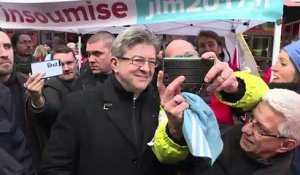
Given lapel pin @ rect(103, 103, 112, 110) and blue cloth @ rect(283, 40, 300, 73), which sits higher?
blue cloth @ rect(283, 40, 300, 73)

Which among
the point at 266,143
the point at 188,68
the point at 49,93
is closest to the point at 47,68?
the point at 49,93

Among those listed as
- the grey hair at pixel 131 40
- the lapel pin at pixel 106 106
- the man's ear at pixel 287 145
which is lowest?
the man's ear at pixel 287 145

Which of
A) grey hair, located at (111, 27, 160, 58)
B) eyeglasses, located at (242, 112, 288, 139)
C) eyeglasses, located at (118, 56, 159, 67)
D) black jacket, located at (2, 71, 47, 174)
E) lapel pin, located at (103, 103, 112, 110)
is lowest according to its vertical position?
black jacket, located at (2, 71, 47, 174)

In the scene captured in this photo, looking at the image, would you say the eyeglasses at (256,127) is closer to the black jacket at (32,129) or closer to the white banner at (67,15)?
the black jacket at (32,129)

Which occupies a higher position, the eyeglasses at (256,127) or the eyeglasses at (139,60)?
the eyeglasses at (139,60)

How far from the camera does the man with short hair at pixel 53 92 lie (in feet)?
8.07

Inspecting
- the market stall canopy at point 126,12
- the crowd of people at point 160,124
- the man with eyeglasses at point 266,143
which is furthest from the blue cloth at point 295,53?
the market stall canopy at point 126,12

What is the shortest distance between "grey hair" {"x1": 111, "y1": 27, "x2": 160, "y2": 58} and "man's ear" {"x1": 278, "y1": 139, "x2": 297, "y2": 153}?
0.65m

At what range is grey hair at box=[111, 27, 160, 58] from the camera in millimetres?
1765

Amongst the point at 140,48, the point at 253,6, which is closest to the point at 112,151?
the point at 140,48

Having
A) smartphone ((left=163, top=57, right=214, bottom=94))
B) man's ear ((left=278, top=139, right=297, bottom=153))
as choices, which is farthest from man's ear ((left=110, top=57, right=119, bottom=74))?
man's ear ((left=278, top=139, right=297, bottom=153))

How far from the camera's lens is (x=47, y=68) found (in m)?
2.41

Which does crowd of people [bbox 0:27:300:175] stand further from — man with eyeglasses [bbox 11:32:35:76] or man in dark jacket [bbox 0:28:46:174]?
man with eyeglasses [bbox 11:32:35:76]

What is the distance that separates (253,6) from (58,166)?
1.93m
